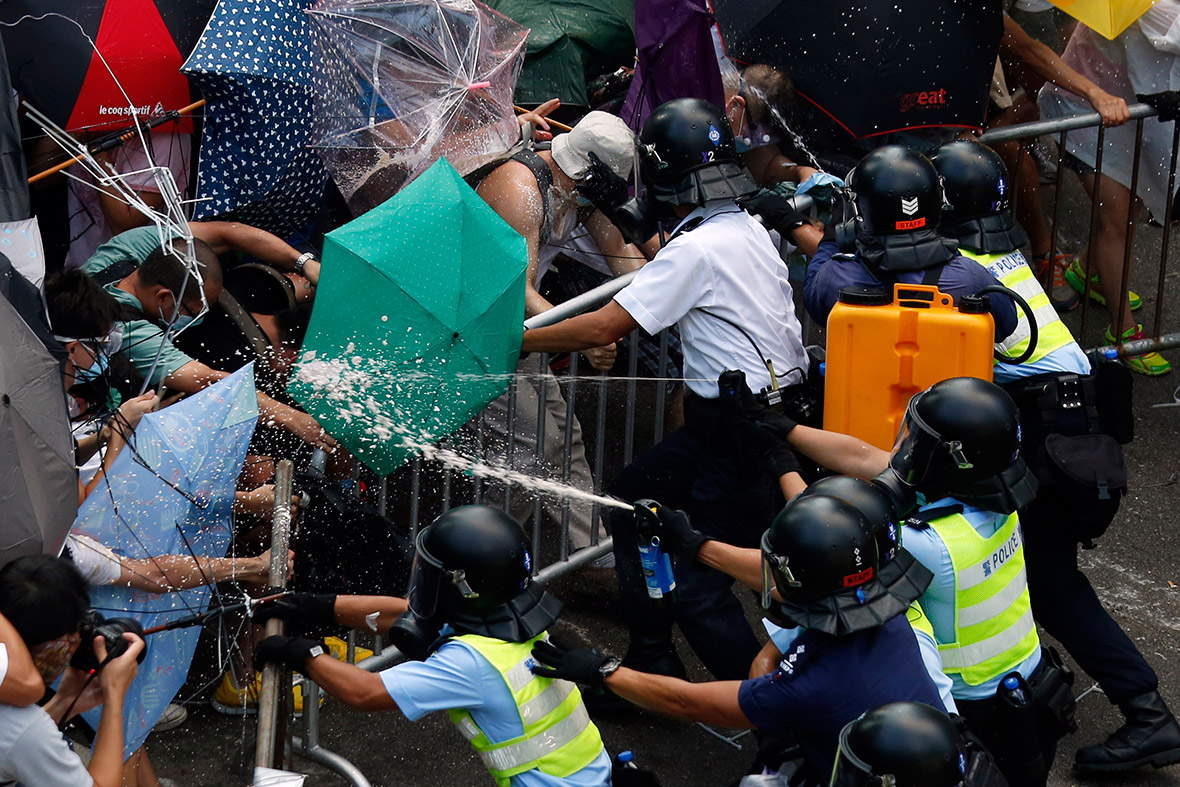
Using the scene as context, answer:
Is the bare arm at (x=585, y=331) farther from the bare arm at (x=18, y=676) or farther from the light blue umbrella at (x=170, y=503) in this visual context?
the bare arm at (x=18, y=676)

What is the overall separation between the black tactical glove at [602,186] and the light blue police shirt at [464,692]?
8.03 ft

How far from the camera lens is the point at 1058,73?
6.40 m

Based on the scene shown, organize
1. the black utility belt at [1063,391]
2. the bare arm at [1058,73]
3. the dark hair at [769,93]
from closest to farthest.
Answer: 1. the black utility belt at [1063,391]
2. the dark hair at [769,93]
3. the bare arm at [1058,73]

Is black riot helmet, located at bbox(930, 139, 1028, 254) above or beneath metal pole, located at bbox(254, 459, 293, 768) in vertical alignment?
above

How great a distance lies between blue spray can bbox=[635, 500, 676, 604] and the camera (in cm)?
417

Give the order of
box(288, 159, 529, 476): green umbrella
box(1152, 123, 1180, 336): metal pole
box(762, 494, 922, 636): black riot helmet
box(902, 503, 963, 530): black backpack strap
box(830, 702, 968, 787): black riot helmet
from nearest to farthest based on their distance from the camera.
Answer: box(830, 702, 968, 787): black riot helmet → box(762, 494, 922, 636): black riot helmet → box(902, 503, 963, 530): black backpack strap → box(288, 159, 529, 476): green umbrella → box(1152, 123, 1180, 336): metal pole

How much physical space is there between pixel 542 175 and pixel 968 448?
93.2 inches

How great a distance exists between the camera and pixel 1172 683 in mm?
5141

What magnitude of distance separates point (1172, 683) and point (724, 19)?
3.13 m

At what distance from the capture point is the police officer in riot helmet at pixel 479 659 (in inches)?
141

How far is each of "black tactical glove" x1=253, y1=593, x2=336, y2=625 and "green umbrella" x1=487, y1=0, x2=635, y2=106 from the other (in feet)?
11.0

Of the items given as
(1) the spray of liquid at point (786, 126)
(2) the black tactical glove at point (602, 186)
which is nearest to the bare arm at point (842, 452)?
(2) the black tactical glove at point (602, 186)

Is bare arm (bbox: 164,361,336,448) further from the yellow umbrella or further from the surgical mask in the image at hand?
the yellow umbrella

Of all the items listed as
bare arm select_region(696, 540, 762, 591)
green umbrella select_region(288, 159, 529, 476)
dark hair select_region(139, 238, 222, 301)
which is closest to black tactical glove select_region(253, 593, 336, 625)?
green umbrella select_region(288, 159, 529, 476)
